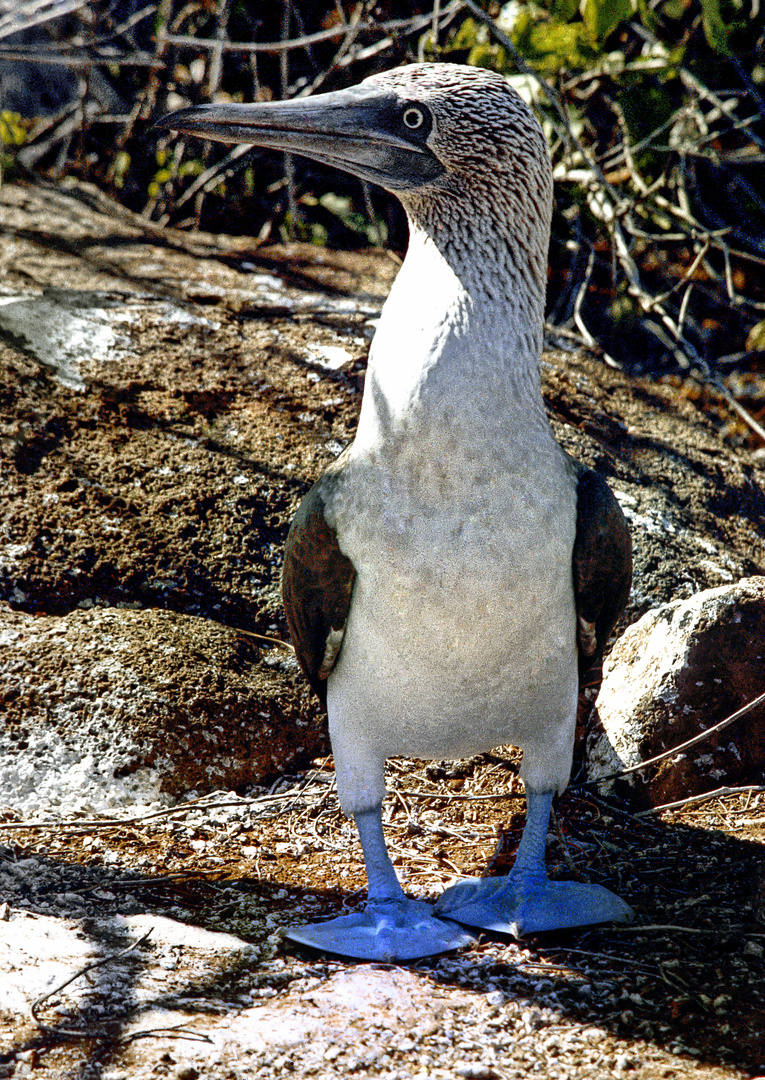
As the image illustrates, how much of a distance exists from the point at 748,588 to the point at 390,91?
2.02 meters

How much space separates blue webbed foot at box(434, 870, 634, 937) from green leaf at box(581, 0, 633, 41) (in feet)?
11.5

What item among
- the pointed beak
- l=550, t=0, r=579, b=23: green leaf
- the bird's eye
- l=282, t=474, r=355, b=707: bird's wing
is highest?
l=550, t=0, r=579, b=23: green leaf

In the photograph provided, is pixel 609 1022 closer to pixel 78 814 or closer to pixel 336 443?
pixel 78 814

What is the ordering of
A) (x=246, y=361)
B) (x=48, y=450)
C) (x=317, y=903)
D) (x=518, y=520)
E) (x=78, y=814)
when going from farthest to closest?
1. (x=246, y=361)
2. (x=48, y=450)
3. (x=78, y=814)
4. (x=317, y=903)
5. (x=518, y=520)

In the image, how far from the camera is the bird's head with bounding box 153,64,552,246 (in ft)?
9.07

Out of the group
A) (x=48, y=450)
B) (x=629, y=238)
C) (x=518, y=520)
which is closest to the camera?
(x=518, y=520)

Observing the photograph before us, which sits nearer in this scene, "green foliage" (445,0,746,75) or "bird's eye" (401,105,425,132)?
"bird's eye" (401,105,425,132)

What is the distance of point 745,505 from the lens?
15.9 ft

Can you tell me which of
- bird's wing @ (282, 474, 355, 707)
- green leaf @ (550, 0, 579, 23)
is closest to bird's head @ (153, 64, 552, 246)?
bird's wing @ (282, 474, 355, 707)

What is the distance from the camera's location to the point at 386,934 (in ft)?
8.86

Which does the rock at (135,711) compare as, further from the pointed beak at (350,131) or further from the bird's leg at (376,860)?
the pointed beak at (350,131)

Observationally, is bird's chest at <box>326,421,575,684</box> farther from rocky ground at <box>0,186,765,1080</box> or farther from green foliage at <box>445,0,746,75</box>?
green foliage at <box>445,0,746,75</box>

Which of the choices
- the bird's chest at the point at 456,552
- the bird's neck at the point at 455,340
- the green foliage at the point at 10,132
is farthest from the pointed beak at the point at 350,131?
the green foliage at the point at 10,132

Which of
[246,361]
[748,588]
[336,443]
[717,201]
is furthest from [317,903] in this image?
[717,201]
